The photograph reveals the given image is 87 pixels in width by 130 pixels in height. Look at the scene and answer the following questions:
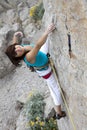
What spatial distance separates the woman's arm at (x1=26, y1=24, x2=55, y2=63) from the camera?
5363 millimetres

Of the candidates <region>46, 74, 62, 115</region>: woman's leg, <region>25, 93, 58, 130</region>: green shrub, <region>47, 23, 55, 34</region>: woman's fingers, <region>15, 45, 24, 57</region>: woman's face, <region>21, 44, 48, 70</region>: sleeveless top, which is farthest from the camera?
<region>25, 93, 58, 130</region>: green shrub

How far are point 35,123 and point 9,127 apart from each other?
2302mm

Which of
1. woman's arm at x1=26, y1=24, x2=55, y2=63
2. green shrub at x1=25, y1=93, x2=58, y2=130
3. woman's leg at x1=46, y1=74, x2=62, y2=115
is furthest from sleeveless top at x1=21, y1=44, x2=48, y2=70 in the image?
green shrub at x1=25, y1=93, x2=58, y2=130

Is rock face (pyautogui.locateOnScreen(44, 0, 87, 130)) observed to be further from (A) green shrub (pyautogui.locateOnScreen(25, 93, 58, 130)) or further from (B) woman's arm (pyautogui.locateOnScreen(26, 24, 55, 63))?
(A) green shrub (pyautogui.locateOnScreen(25, 93, 58, 130))

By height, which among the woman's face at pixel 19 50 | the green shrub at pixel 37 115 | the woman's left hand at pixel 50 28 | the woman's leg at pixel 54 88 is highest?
the woman's left hand at pixel 50 28

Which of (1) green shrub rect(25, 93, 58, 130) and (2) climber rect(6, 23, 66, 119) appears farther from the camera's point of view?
(1) green shrub rect(25, 93, 58, 130)

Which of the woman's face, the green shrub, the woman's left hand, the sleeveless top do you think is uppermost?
the woman's left hand

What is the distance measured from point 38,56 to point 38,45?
498mm

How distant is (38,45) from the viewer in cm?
546

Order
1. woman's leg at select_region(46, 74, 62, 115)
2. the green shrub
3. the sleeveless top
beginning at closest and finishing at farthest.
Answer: the sleeveless top < woman's leg at select_region(46, 74, 62, 115) < the green shrub

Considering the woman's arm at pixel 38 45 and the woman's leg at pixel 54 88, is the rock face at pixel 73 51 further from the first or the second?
the woman's leg at pixel 54 88

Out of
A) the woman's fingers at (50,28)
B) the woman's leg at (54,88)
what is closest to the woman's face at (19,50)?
the woman's fingers at (50,28)

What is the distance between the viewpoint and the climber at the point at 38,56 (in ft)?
18.0

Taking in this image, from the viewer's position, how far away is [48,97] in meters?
11.2
